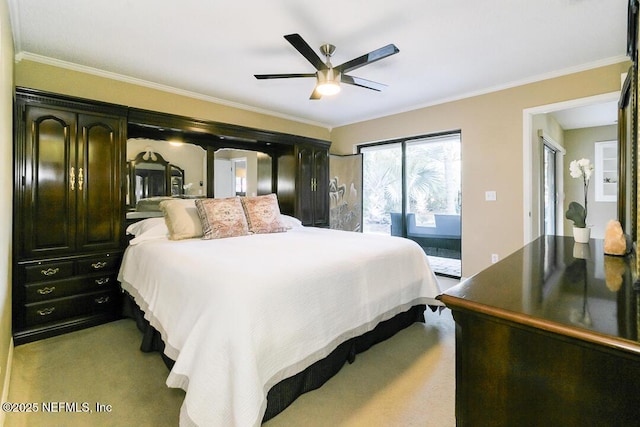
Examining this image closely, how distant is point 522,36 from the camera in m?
2.48

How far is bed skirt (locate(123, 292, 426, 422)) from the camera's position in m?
1.60

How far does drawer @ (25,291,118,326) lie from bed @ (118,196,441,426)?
283 mm

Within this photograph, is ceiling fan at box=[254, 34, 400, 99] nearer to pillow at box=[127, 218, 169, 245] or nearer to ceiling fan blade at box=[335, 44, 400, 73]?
ceiling fan blade at box=[335, 44, 400, 73]

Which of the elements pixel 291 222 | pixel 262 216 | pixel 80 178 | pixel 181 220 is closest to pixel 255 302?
pixel 181 220

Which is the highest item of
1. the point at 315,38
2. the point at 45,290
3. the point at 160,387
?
the point at 315,38

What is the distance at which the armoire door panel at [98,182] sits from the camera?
2.62 m

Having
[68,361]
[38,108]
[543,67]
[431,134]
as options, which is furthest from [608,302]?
[431,134]

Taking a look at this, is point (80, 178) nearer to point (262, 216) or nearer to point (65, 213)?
point (65, 213)

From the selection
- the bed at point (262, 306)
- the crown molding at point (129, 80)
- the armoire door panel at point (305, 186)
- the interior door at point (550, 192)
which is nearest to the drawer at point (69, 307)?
the bed at point (262, 306)

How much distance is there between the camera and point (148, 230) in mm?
2803

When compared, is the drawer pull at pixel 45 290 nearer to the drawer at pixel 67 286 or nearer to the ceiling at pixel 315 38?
the drawer at pixel 67 286

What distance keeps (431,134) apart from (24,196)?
4603 mm

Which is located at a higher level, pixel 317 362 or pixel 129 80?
pixel 129 80

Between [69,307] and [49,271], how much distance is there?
1.19ft
